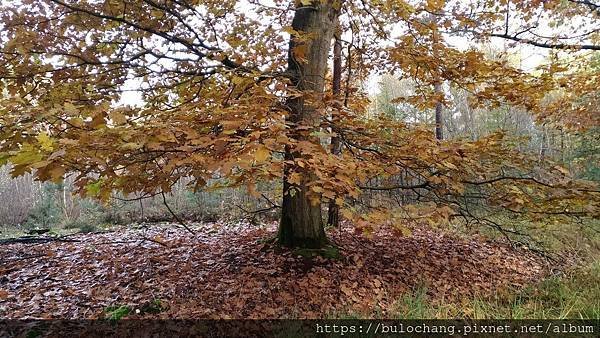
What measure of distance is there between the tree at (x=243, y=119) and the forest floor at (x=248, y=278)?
0.78 metres

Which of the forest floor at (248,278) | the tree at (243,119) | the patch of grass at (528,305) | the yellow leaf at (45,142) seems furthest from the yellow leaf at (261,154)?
the forest floor at (248,278)

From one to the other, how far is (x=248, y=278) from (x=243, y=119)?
2.81 metres

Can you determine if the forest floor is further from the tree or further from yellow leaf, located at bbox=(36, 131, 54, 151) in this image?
yellow leaf, located at bbox=(36, 131, 54, 151)

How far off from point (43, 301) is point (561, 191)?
5.77 metres

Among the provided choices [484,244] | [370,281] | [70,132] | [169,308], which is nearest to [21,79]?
[70,132]

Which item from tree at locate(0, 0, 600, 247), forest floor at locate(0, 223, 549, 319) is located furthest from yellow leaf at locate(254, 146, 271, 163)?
forest floor at locate(0, 223, 549, 319)

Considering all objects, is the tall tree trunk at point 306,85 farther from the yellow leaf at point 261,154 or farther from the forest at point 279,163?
the yellow leaf at point 261,154

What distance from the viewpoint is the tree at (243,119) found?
2.29 m

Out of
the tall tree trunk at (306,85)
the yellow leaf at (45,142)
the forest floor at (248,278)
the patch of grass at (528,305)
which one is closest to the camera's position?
the yellow leaf at (45,142)

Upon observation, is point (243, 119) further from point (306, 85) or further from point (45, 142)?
point (306, 85)

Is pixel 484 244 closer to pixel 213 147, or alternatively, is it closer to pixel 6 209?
pixel 213 147

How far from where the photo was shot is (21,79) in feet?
12.4

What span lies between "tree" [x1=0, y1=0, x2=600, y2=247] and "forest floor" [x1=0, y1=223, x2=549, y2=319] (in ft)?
2.55

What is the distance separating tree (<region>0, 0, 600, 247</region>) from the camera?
2.29 m
